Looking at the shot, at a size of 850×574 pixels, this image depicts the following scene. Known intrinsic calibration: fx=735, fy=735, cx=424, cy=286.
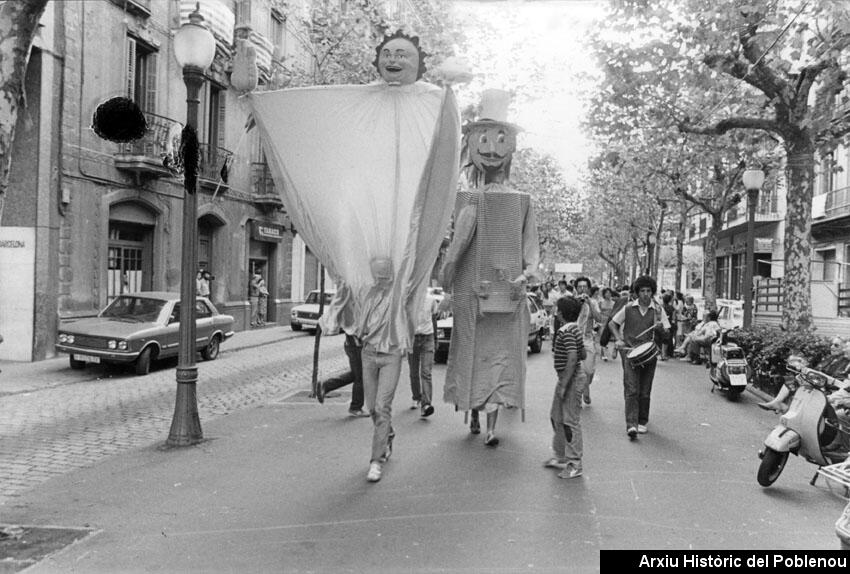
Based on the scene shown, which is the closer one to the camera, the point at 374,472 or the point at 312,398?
the point at 374,472

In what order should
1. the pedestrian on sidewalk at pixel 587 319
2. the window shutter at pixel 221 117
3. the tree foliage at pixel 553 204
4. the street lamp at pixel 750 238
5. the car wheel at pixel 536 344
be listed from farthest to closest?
the tree foliage at pixel 553 204 → the window shutter at pixel 221 117 → the car wheel at pixel 536 344 → the street lamp at pixel 750 238 → the pedestrian on sidewalk at pixel 587 319

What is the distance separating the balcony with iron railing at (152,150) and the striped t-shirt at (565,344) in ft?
43.5

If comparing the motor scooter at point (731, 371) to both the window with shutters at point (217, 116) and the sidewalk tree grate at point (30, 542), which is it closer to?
the sidewalk tree grate at point (30, 542)

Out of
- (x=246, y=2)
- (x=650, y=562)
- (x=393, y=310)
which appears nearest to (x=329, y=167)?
(x=393, y=310)

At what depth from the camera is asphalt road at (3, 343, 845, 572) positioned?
4.27 meters

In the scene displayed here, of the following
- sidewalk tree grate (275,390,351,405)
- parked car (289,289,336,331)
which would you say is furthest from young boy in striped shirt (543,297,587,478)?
parked car (289,289,336,331)

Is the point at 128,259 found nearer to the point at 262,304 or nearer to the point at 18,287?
the point at 18,287

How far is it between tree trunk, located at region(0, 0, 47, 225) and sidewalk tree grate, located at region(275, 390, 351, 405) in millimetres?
5861

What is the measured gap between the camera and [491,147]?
22.9 ft

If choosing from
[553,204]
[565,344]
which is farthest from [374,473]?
[553,204]

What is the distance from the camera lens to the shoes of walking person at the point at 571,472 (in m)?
5.88

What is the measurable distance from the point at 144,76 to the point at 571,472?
54.4 feet

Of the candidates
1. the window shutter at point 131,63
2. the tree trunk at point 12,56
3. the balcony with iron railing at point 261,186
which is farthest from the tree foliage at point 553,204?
the tree trunk at point 12,56

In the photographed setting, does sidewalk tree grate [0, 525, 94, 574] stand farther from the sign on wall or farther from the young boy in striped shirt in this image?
the sign on wall
